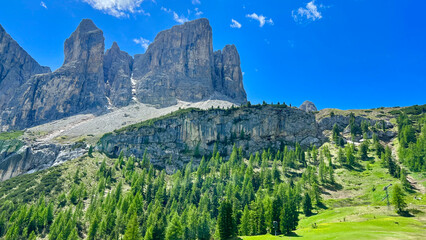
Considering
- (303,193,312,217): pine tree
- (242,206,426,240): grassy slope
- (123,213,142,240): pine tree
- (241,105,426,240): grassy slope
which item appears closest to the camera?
(242,206,426,240): grassy slope

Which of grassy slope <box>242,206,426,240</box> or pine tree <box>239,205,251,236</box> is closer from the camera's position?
grassy slope <box>242,206,426,240</box>

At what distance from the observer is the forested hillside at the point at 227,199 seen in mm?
74750

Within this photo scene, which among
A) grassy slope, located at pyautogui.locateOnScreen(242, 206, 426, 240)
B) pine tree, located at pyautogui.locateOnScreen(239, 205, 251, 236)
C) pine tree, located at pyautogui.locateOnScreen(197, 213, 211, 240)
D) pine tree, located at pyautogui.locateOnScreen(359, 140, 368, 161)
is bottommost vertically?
pine tree, located at pyautogui.locateOnScreen(197, 213, 211, 240)

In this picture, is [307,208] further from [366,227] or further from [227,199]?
[366,227]

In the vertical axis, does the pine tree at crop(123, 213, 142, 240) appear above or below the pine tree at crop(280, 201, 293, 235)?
below

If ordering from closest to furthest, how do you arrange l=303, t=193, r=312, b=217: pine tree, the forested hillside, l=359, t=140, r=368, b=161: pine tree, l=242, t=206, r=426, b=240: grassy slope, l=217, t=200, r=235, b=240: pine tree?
l=242, t=206, r=426, b=240: grassy slope
l=217, t=200, r=235, b=240: pine tree
the forested hillside
l=303, t=193, r=312, b=217: pine tree
l=359, t=140, r=368, b=161: pine tree

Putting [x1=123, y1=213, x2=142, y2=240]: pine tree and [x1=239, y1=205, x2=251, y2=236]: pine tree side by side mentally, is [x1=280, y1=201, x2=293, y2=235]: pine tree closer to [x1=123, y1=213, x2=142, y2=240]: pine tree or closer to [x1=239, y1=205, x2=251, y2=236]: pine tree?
[x1=239, y1=205, x2=251, y2=236]: pine tree

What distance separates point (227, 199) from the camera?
102 meters

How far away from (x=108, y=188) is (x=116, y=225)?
2217 inches

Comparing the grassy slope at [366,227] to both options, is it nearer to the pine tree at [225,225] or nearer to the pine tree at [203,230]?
the pine tree at [225,225]

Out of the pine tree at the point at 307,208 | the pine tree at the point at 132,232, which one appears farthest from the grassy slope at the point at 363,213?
the pine tree at the point at 132,232

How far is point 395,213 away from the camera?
79.4 meters

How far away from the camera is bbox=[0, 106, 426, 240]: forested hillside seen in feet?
245

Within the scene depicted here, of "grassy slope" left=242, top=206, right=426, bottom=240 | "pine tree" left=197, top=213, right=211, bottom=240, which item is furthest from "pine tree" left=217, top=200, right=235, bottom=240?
"pine tree" left=197, top=213, right=211, bottom=240
